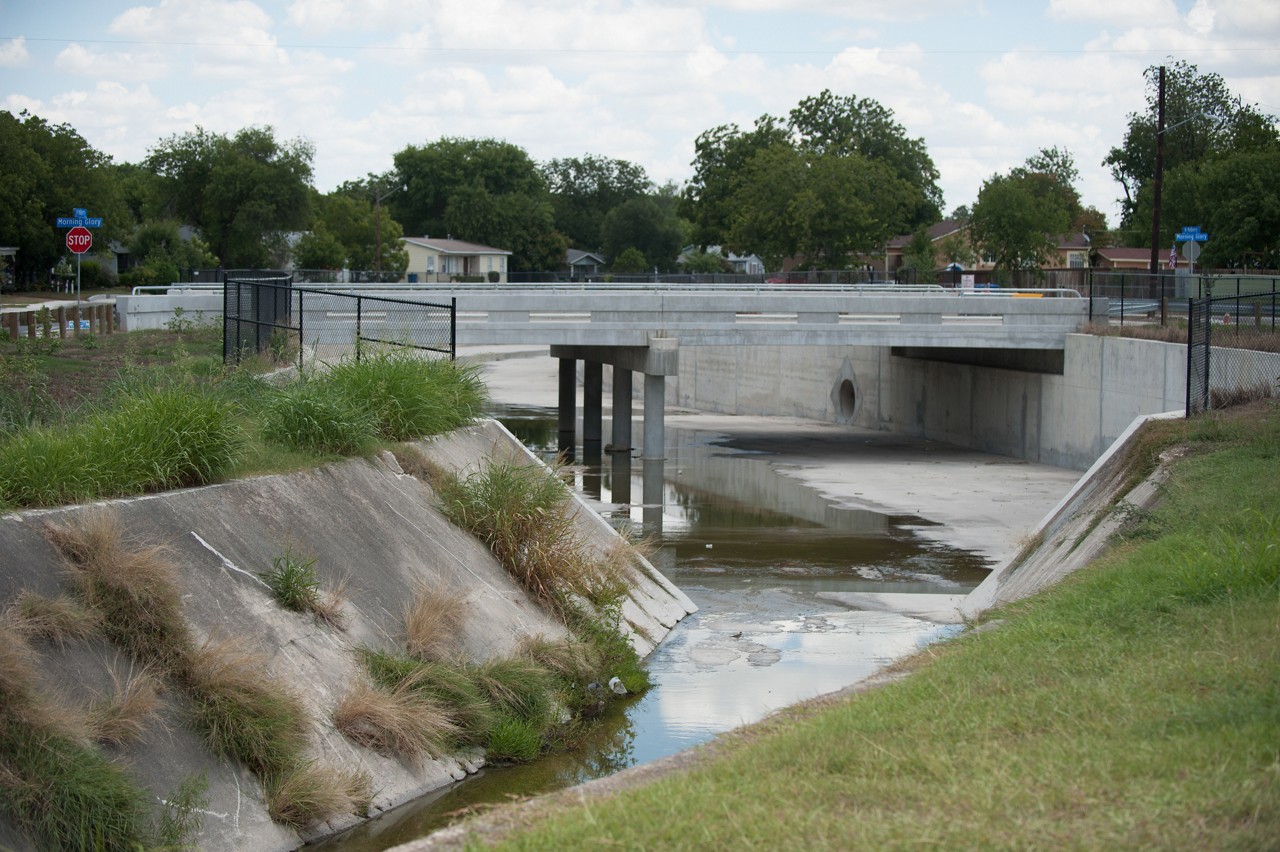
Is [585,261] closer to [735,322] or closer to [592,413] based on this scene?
[592,413]

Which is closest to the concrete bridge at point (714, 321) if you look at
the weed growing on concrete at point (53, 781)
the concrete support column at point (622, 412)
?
the concrete support column at point (622, 412)

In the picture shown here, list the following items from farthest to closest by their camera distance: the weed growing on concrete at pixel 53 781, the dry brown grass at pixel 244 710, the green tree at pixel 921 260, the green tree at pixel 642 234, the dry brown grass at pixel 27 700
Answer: the green tree at pixel 642 234, the green tree at pixel 921 260, the dry brown grass at pixel 244 710, the dry brown grass at pixel 27 700, the weed growing on concrete at pixel 53 781

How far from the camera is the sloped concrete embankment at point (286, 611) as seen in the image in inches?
378

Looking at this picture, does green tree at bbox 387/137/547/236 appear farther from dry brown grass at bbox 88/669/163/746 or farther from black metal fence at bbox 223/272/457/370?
dry brown grass at bbox 88/669/163/746

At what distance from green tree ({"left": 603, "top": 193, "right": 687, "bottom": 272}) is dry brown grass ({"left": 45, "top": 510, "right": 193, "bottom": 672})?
111 m

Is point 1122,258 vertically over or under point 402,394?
over

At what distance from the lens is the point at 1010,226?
235 ft

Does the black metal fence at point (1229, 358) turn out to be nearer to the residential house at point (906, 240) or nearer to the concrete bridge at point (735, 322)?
the concrete bridge at point (735, 322)

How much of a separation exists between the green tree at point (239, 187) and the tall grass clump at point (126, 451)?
207 ft

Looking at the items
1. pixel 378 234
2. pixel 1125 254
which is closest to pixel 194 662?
pixel 378 234

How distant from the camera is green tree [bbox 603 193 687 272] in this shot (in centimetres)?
12319

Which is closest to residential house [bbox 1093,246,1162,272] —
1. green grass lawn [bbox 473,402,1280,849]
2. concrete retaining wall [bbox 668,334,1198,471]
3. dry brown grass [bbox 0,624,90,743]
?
concrete retaining wall [bbox 668,334,1198,471]

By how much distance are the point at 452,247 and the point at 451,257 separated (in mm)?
821

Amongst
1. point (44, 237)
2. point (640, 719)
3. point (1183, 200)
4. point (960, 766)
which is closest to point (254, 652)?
point (640, 719)
